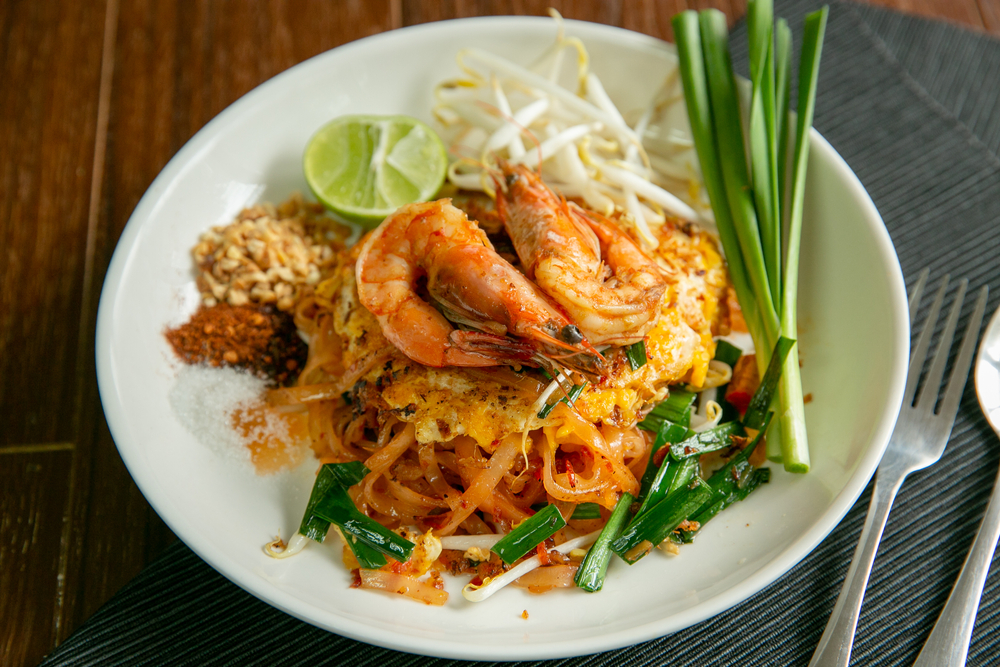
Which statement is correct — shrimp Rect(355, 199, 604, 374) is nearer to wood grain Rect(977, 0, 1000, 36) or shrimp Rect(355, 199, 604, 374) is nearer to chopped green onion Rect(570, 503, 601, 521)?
chopped green onion Rect(570, 503, 601, 521)

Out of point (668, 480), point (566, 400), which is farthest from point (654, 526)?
point (566, 400)

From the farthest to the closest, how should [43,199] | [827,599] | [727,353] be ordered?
[43,199] → [727,353] → [827,599]

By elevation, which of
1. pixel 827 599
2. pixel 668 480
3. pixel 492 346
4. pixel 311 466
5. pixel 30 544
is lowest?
pixel 30 544

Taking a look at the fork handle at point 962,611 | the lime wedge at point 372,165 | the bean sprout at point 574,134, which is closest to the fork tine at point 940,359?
the fork handle at point 962,611

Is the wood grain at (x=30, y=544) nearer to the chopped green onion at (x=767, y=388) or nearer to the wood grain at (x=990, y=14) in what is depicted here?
the chopped green onion at (x=767, y=388)

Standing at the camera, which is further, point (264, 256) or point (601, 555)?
point (264, 256)

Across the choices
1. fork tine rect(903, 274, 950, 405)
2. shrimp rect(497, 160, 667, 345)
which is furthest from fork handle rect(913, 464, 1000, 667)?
shrimp rect(497, 160, 667, 345)

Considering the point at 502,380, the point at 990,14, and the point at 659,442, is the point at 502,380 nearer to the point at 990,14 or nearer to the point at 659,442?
the point at 659,442
